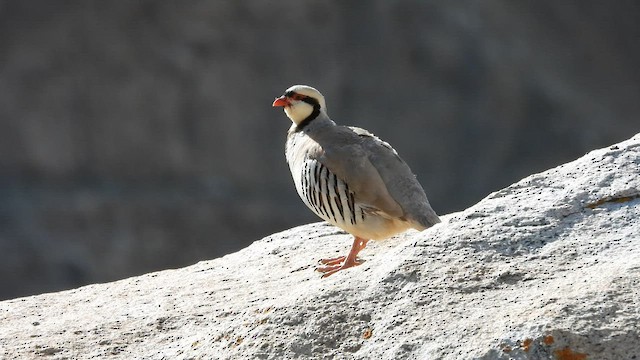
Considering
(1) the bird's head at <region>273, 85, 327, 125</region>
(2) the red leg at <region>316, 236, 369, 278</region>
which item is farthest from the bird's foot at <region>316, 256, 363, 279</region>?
(1) the bird's head at <region>273, 85, 327, 125</region>

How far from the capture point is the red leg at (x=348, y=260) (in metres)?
5.58

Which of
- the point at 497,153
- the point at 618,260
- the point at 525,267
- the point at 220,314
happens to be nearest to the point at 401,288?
the point at 525,267

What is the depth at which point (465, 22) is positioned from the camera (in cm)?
1916

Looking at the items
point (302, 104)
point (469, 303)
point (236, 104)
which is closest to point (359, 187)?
point (302, 104)

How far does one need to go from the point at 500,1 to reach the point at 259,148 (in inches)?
187

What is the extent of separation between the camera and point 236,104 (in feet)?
62.0

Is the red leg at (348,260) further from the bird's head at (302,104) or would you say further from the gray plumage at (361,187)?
the bird's head at (302,104)

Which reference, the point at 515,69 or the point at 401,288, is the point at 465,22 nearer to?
the point at 515,69

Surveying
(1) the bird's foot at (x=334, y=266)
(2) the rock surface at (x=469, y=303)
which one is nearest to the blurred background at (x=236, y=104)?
(1) the bird's foot at (x=334, y=266)

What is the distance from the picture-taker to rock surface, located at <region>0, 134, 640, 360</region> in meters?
3.54

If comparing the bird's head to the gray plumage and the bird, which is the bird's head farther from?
the gray plumage

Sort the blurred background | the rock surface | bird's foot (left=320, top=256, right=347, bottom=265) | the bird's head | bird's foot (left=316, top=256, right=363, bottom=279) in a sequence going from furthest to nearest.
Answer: the blurred background
the bird's head
bird's foot (left=320, top=256, right=347, bottom=265)
bird's foot (left=316, top=256, right=363, bottom=279)
the rock surface

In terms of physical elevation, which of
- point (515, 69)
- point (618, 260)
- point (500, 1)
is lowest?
point (618, 260)

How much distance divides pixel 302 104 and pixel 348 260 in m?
1.84
